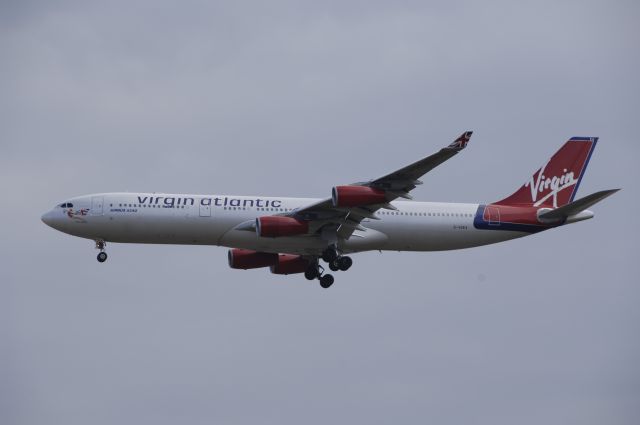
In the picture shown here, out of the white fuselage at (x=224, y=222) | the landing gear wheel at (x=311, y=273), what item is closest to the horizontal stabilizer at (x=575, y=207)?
the white fuselage at (x=224, y=222)

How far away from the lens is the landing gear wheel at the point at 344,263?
5928 cm

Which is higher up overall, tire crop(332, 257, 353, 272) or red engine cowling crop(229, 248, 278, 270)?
red engine cowling crop(229, 248, 278, 270)

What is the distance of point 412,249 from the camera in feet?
199

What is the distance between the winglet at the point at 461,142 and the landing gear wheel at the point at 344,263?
39.2 ft

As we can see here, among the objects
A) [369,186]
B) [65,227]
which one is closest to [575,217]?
[369,186]

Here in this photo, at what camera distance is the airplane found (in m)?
56.2

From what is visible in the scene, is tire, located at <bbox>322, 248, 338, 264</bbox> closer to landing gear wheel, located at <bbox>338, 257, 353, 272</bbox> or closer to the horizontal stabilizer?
landing gear wheel, located at <bbox>338, 257, 353, 272</bbox>

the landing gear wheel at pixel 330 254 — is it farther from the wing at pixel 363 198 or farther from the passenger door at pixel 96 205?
the passenger door at pixel 96 205

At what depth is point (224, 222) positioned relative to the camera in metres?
57.3

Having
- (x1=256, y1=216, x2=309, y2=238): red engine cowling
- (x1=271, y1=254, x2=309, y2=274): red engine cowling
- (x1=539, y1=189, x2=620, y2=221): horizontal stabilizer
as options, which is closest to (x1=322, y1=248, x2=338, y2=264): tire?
(x1=256, y1=216, x2=309, y2=238): red engine cowling

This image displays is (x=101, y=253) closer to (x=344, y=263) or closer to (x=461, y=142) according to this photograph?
(x=344, y=263)

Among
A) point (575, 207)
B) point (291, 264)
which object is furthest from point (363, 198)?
point (575, 207)

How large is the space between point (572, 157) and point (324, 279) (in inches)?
617

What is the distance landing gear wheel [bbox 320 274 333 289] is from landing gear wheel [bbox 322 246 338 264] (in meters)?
2.58
